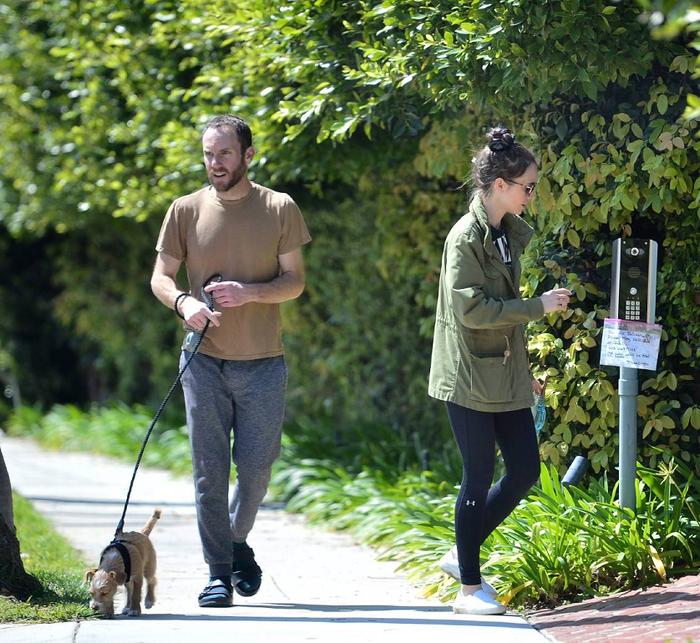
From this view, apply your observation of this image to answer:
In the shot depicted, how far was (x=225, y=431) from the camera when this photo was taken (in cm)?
516

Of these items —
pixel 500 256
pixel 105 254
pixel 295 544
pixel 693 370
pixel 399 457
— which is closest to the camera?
pixel 500 256

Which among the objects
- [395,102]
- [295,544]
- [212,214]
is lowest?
[295,544]

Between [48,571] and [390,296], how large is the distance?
4.13m

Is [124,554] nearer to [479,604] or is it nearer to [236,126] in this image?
[479,604]

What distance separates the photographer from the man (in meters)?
5.09

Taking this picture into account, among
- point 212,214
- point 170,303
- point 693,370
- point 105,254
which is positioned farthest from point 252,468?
point 105,254

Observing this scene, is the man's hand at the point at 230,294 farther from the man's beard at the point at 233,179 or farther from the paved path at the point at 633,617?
A: the paved path at the point at 633,617

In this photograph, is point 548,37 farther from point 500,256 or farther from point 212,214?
point 212,214

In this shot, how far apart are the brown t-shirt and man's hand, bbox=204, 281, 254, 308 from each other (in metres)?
0.14

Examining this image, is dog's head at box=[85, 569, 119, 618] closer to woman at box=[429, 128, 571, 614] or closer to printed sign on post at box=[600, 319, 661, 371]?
woman at box=[429, 128, 571, 614]

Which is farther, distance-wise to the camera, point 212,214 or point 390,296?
point 390,296

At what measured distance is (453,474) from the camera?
7574mm

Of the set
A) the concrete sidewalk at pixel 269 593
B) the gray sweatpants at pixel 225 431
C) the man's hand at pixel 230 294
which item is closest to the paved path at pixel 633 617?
the concrete sidewalk at pixel 269 593

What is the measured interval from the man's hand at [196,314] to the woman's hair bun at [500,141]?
1.35m
